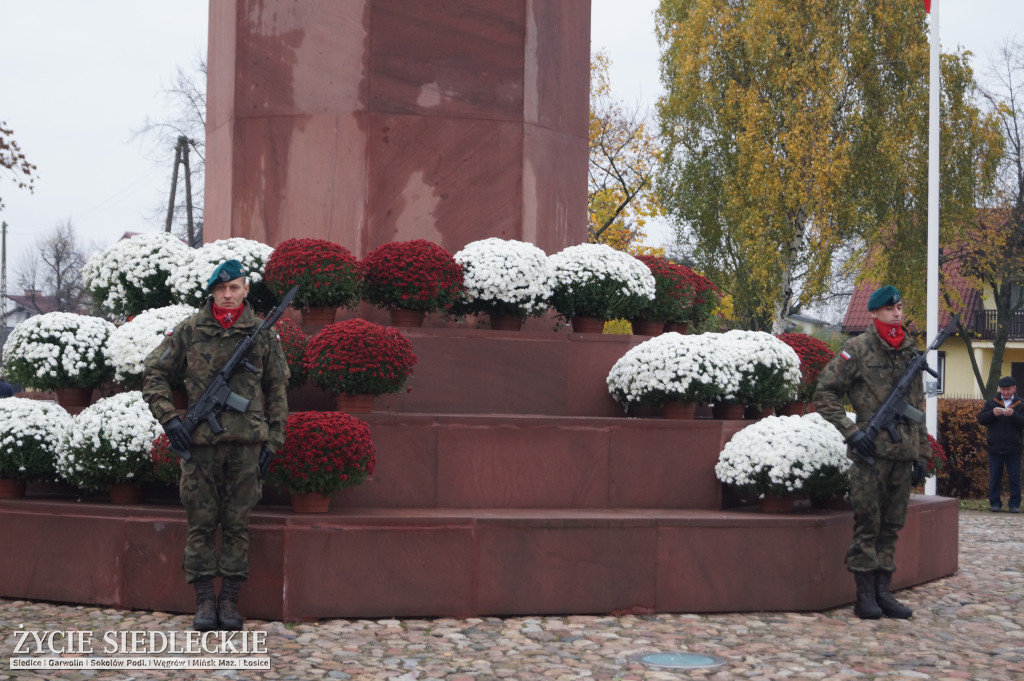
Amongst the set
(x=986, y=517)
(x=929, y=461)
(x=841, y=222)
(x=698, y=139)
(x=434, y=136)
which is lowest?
(x=986, y=517)

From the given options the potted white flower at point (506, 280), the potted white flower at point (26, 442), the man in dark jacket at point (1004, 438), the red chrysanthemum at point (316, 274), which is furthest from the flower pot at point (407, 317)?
the man in dark jacket at point (1004, 438)

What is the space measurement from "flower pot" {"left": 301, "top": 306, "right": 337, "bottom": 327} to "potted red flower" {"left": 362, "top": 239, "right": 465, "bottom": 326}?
367 mm

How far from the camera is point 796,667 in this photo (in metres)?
6.22

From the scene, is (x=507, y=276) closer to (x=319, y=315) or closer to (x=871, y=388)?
(x=319, y=315)

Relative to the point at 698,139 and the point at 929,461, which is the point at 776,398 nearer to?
the point at 929,461

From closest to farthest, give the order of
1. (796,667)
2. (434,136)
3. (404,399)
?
(796,667), (404,399), (434,136)

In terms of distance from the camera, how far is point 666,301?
10391 millimetres

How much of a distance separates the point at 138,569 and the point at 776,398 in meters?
4.78

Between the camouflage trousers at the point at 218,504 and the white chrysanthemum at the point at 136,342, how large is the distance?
178 centimetres

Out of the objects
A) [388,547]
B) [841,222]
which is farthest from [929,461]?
[841,222]

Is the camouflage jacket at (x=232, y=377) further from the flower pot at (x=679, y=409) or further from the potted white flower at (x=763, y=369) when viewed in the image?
the potted white flower at (x=763, y=369)

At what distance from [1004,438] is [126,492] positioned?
12.6 m

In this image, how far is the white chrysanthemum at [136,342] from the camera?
27.4 ft

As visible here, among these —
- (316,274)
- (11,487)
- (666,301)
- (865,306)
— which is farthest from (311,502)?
(865,306)
